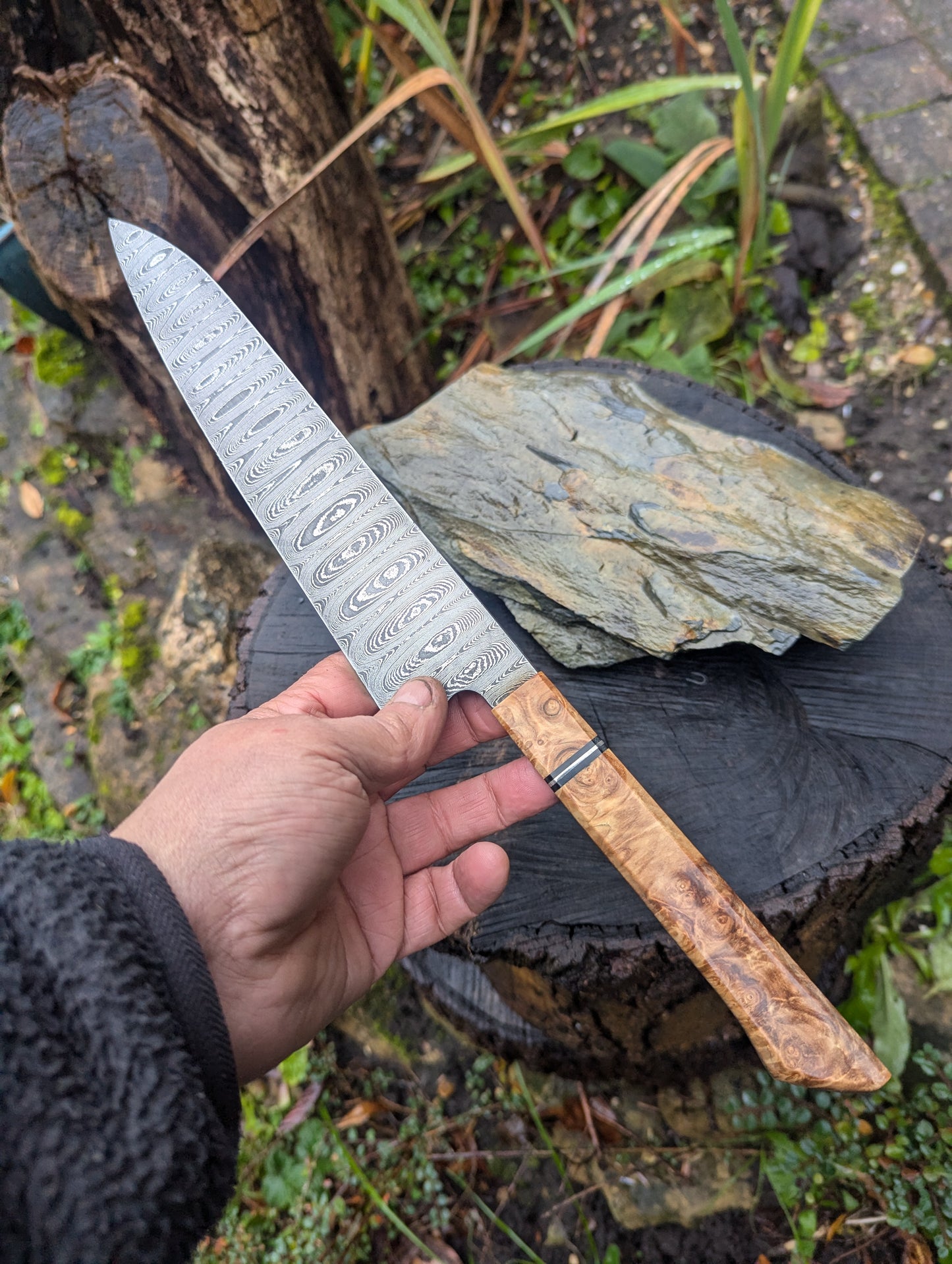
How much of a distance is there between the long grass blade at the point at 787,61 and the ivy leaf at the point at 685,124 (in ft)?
2.02

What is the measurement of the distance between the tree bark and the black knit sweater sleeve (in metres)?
1.97

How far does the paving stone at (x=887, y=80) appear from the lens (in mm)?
3383

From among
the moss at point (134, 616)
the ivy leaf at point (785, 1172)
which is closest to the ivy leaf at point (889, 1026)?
the ivy leaf at point (785, 1172)

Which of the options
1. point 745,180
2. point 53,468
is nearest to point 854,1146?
point 745,180

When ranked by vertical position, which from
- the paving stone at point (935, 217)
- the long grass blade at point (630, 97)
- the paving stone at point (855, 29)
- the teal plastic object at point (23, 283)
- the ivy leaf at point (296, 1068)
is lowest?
the ivy leaf at point (296, 1068)

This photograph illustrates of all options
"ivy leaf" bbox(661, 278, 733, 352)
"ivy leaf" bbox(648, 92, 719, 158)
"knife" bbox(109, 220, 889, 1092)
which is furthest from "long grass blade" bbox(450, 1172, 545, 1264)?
"ivy leaf" bbox(648, 92, 719, 158)

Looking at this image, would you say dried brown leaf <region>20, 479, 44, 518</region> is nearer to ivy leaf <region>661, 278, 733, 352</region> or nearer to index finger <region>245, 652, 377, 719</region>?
index finger <region>245, 652, 377, 719</region>

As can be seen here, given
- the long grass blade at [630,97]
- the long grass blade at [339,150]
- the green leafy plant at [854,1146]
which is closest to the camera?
the green leafy plant at [854,1146]

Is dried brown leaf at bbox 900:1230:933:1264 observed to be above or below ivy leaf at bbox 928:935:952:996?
below

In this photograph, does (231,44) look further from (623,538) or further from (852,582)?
(852,582)

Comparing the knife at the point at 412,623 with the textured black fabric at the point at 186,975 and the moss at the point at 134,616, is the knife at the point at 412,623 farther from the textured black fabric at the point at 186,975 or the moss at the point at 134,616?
the moss at the point at 134,616

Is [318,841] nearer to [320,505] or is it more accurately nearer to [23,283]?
[320,505]

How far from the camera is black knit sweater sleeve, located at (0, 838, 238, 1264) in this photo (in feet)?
3.33

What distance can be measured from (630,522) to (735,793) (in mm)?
608
